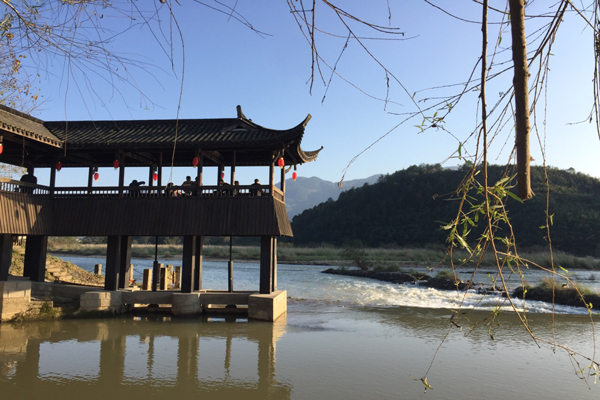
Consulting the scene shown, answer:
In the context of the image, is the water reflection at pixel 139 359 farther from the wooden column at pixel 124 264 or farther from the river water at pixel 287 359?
the wooden column at pixel 124 264

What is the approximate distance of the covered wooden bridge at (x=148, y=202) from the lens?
1217cm

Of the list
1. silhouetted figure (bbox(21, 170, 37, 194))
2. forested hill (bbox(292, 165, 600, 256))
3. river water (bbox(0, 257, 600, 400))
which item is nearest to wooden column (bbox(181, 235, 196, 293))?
river water (bbox(0, 257, 600, 400))

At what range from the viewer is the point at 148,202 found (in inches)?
501

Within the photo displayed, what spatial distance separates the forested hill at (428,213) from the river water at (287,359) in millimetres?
25777

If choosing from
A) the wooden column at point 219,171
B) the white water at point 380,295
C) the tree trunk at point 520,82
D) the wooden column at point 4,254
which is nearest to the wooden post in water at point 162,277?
the wooden column at point 219,171

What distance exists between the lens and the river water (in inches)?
272

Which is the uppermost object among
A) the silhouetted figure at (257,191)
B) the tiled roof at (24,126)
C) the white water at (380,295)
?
the tiled roof at (24,126)

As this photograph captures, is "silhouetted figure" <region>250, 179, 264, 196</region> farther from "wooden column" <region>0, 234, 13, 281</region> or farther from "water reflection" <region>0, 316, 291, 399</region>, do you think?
"wooden column" <region>0, 234, 13, 281</region>

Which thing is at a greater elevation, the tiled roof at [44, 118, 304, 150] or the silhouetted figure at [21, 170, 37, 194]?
the tiled roof at [44, 118, 304, 150]

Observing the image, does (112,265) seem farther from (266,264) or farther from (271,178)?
(271,178)

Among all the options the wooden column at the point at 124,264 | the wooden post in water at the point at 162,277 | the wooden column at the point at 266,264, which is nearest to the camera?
the wooden column at the point at 266,264

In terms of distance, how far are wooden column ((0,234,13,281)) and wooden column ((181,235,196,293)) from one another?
4528 millimetres

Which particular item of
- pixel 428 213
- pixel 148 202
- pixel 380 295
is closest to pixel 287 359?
pixel 148 202

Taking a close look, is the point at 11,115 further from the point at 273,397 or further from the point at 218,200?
the point at 273,397
